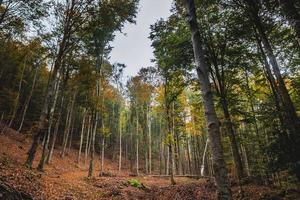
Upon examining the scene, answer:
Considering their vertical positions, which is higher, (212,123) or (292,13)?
(292,13)

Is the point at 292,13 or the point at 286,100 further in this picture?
the point at 286,100

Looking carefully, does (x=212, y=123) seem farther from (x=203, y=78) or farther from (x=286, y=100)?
(x=286, y=100)

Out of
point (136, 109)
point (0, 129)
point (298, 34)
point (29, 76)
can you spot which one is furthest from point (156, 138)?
point (298, 34)

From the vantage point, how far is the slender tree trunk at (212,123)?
8.16 ft

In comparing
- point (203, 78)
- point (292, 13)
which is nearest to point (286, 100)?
point (292, 13)

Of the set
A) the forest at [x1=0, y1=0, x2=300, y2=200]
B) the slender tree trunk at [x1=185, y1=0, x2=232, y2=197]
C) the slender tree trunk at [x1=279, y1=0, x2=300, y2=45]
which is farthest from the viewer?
the forest at [x1=0, y1=0, x2=300, y2=200]

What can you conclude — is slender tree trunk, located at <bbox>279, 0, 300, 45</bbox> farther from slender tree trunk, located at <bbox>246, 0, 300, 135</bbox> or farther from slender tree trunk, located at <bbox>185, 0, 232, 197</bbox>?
slender tree trunk, located at <bbox>246, 0, 300, 135</bbox>

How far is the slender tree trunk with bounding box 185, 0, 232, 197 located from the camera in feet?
8.16

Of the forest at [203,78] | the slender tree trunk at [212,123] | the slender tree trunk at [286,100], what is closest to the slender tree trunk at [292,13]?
the forest at [203,78]

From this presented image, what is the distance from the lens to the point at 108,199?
391 inches

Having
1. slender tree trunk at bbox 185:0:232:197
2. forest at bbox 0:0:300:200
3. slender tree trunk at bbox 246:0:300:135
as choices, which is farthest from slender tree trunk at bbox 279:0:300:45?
slender tree trunk at bbox 246:0:300:135

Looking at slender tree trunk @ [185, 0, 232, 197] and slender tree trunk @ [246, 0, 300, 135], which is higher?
slender tree trunk @ [246, 0, 300, 135]

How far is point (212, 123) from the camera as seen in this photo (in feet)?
9.07

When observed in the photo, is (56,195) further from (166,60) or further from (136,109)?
(136,109)
